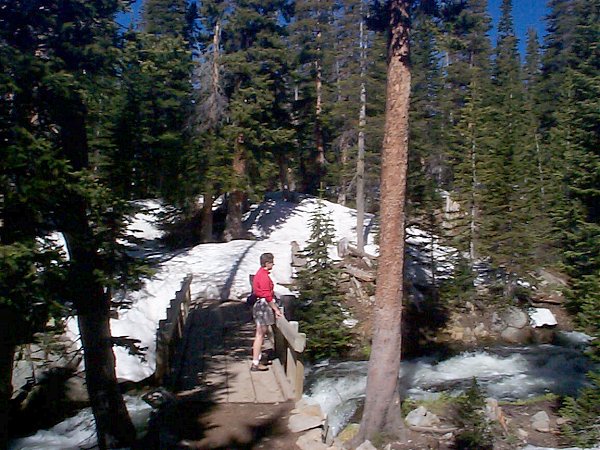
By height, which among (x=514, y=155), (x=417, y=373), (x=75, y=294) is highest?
(x=514, y=155)

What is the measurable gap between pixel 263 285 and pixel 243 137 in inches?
760

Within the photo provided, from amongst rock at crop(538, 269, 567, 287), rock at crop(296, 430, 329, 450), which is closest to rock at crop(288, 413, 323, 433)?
rock at crop(296, 430, 329, 450)

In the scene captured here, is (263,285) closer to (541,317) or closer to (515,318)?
(515,318)

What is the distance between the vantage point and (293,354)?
1005 centimetres

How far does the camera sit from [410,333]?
20.4 m

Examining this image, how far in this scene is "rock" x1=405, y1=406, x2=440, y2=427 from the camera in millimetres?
10781

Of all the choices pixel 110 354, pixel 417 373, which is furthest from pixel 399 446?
pixel 417 373

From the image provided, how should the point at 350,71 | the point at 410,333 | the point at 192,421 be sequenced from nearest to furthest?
the point at 192,421
the point at 410,333
the point at 350,71

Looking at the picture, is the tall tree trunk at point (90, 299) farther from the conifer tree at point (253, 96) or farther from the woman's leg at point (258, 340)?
the conifer tree at point (253, 96)

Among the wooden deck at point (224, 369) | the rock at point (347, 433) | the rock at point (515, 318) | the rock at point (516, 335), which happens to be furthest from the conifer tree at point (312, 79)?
the rock at point (347, 433)

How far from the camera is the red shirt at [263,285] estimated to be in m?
10.7

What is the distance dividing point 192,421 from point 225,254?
711 inches

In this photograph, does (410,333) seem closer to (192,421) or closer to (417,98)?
(417,98)

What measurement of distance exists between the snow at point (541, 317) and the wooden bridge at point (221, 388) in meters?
11.5
